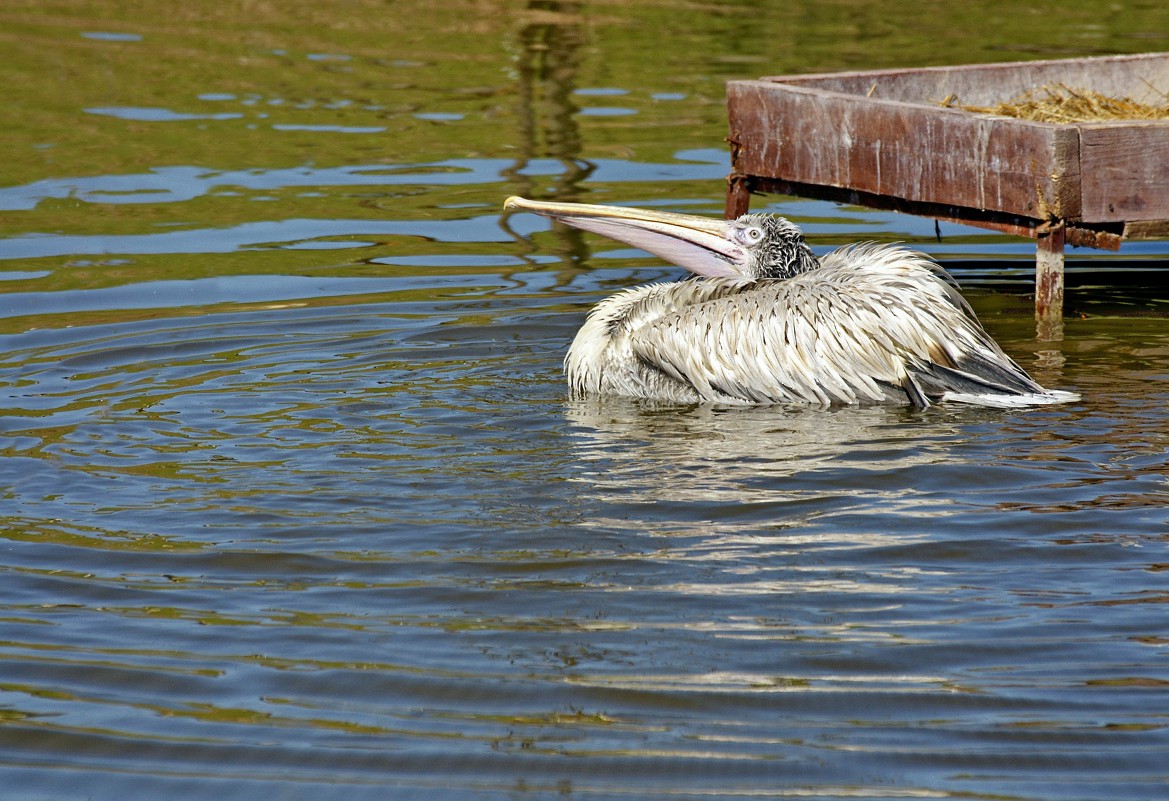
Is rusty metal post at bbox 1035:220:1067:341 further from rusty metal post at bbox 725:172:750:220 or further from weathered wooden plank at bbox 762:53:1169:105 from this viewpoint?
weathered wooden plank at bbox 762:53:1169:105

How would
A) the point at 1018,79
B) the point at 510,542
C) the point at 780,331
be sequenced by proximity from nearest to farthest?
the point at 510,542 → the point at 780,331 → the point at 1018,79

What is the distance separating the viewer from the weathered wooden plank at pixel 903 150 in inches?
273

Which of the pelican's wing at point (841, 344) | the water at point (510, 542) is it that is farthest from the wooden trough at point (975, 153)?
the pelican's wing at point (841, 344)

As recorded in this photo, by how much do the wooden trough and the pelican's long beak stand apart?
4.33ft

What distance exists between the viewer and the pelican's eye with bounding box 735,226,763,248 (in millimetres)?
6617

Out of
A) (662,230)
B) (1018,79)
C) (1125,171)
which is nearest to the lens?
(662,230)

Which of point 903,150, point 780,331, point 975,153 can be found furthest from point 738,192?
point 780,331

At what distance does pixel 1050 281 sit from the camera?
725cm

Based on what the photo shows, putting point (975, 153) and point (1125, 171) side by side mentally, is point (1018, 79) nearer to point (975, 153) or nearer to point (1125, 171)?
point (975, 153)

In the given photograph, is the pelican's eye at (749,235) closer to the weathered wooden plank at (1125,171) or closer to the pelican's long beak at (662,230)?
the pelican's long beak at (662,230)

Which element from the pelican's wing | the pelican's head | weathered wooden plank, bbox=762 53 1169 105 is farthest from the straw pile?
the pelican's wing

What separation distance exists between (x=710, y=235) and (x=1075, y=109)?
2.61m

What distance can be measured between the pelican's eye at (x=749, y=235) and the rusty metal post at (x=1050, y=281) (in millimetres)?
1365

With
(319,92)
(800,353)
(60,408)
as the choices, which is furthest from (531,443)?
(319,92)
